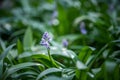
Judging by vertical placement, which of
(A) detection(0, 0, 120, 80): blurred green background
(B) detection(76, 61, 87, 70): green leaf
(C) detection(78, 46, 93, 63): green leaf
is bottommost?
(B) detection(76, 61, 87, 70): green leaf

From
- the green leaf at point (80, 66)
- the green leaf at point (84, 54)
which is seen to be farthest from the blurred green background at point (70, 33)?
the green leaf at point (80, 66)

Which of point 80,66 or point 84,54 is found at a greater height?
point 84,54

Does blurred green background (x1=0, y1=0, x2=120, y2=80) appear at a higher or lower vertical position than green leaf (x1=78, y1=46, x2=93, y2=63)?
higher

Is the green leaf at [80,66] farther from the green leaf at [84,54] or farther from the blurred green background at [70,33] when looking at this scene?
the green leaf at [84,54]

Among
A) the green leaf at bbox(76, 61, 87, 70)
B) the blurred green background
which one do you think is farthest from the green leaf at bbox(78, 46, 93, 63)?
the green leaf at bbox(76, 61, 87, 70)

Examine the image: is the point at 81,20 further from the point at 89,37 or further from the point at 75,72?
the point at 75,72

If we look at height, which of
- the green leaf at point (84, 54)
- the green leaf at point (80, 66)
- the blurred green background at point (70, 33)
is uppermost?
the blurred green background at point (70, 33)

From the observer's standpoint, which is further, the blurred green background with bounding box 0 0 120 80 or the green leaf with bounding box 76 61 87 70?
the blurred green background with bounding box 0 0 120 80

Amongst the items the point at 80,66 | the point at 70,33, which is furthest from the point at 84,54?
the point at 70,33

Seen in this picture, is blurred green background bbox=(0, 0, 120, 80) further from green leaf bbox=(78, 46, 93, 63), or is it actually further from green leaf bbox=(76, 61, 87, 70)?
green leaf bbox=(76, 61, 87, 70)

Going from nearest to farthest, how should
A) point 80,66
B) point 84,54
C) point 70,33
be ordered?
point 80,66, point 84,54, point 70,33

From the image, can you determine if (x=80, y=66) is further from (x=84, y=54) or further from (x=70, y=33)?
(x=70, y=33)

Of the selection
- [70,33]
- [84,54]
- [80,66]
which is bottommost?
[80,66]

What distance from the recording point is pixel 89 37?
275 centimetres
